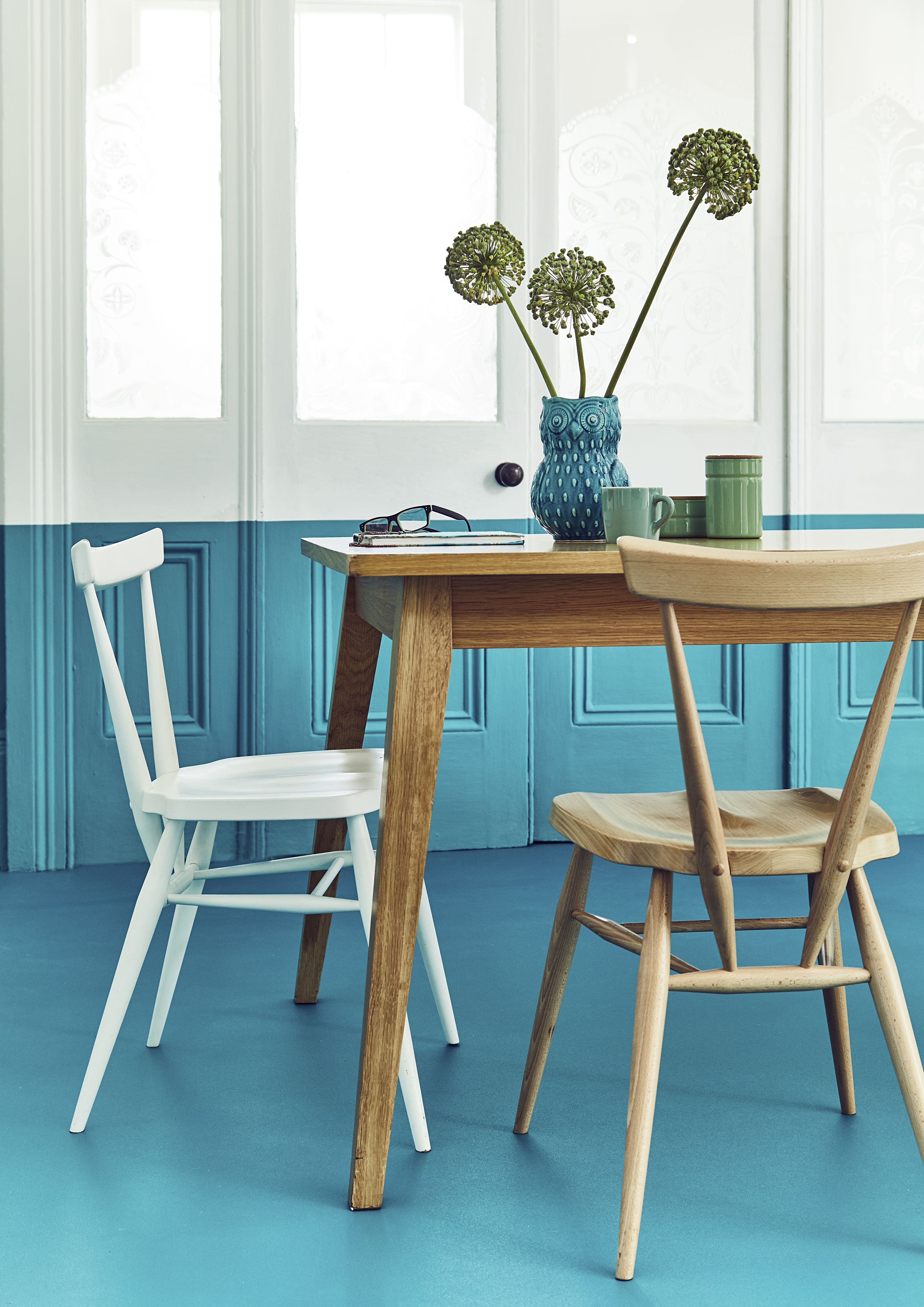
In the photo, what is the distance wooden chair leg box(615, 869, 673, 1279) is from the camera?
134 centimetres

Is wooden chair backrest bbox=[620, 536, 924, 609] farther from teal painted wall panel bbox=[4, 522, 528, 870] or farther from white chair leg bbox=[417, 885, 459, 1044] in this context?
teal painted wall panel bbox=[4, 522, 528, 870]

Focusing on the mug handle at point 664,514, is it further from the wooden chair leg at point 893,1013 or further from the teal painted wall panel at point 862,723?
the teal painted wall panel at point 862,723

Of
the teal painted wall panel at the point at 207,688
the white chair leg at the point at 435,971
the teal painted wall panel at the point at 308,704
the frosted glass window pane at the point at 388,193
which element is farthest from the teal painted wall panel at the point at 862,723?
the white chair leg at the point at 435,971

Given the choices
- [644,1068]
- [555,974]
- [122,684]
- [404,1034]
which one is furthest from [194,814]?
[644,1068]

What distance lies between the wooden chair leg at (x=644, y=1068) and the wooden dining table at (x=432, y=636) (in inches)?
10.9

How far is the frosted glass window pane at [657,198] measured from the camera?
3232 millimetres

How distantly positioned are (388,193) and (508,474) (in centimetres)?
77

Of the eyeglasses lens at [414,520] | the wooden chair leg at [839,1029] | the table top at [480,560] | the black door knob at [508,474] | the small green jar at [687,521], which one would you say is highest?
the black door knob at [508,474]

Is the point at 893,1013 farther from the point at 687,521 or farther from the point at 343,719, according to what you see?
the point at 343,719

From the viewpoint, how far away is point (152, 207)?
3.10 metres

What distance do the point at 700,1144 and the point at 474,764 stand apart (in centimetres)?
168

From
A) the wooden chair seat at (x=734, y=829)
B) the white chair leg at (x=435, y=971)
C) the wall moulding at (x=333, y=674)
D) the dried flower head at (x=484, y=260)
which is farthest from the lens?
the wall moulding at (x=333, y=674)

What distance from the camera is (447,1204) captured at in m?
1.49

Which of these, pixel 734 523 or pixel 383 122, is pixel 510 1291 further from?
pixel 383 122
